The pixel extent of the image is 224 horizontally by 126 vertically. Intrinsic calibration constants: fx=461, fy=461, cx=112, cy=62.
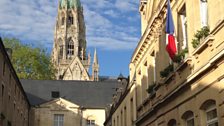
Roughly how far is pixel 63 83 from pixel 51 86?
2572 millimetres

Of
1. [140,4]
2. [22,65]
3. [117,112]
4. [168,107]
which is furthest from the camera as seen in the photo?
[22,65]

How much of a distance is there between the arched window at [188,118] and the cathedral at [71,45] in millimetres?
107054

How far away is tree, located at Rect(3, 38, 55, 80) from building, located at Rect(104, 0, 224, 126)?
49.9 m

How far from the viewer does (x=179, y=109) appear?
58.2ft

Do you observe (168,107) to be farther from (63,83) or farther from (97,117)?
(63,83)

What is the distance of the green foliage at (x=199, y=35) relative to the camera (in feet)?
48.6

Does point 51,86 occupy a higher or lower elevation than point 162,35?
higher

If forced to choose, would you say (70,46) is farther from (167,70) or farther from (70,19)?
(167,70)

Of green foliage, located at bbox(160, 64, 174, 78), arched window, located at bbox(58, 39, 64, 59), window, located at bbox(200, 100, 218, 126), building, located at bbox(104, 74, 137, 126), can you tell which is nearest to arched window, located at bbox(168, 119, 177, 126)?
green foliage, located at bbox(160, 64, 174, 78)

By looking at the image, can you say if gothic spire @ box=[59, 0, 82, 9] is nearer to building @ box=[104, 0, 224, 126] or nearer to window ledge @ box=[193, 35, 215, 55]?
building @ box=[104, 0, 224, 126]

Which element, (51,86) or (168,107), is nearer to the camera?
(168,107)

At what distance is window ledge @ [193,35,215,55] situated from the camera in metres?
13.9

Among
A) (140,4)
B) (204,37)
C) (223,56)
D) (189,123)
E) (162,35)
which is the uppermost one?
(140,4)

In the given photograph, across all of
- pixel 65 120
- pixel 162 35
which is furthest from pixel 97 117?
pixel 162 35
